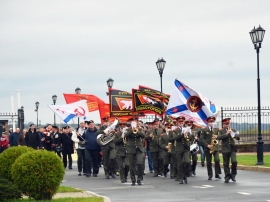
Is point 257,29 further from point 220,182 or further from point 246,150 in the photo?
point 246,150

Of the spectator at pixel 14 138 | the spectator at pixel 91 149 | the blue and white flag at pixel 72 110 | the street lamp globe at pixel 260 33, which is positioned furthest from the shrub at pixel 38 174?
the spectator at pixel 14 138

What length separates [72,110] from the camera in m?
32.5

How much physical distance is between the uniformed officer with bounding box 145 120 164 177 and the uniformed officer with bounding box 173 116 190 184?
3077mm

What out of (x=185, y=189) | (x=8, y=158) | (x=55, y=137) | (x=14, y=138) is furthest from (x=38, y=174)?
(x=14, y=138)

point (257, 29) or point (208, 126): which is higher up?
point (257, 29)

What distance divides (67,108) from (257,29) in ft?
32.7

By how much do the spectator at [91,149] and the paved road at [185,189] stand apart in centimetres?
86

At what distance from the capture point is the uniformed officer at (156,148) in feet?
81.6

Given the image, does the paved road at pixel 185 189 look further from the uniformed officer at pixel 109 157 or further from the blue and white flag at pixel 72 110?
the blue and white flag at pixel 72 110

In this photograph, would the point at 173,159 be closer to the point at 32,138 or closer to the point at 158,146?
the point at 158,146

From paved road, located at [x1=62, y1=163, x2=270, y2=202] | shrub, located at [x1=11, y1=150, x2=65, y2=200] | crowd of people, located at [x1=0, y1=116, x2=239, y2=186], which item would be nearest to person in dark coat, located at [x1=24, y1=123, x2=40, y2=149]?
crowd of people, located at [x1=0, y1=116, x2=239, y2=186]

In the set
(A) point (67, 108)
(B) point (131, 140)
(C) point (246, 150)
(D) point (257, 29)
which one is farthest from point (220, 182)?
(C) point (246, 150)

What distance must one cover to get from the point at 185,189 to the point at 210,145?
3.36 metres

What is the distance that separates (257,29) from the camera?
27062 mm
